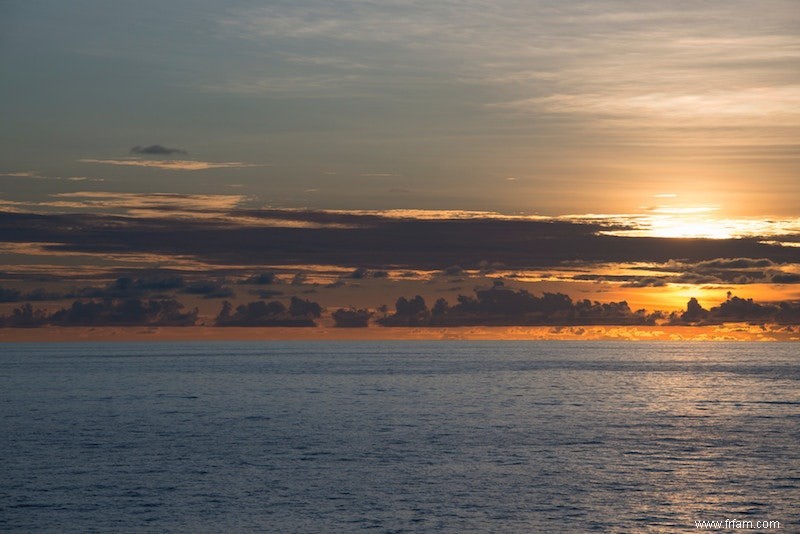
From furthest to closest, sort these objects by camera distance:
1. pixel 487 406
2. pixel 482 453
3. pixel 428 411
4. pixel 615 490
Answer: pixel 487 406, pixel 428 411, pixel 482 453, pixel 615 490

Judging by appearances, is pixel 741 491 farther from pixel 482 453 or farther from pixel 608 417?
pixel 608 417

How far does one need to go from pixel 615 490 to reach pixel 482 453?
1940 centimetres

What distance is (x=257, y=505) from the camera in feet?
198

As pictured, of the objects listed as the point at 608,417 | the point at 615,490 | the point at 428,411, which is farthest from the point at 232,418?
the point at 615,490

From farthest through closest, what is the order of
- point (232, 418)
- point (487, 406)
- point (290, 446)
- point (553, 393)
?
1. point (553, 393)
2. point (487, 406)
3. point (232, 418)
4. point (290, 446)

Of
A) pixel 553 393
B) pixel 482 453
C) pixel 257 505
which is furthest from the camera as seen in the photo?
pixel 553 393

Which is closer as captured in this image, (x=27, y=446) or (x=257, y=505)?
(x=257, y=505)

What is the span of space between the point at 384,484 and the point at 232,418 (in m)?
56.0

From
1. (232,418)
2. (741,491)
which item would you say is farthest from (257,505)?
(232,418)

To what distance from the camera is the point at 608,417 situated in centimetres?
12131

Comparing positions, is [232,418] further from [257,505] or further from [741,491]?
[741,491]

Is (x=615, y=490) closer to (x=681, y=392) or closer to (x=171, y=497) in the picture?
(x=171, y=497)

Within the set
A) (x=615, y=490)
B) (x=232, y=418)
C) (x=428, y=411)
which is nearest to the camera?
(x=615, y=490)

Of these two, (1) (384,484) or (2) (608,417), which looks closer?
(1) (384,484)
